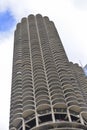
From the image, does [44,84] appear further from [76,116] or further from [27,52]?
[27,52]

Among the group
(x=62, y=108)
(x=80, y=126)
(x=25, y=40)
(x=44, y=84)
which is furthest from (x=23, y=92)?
(x=25, y=40)

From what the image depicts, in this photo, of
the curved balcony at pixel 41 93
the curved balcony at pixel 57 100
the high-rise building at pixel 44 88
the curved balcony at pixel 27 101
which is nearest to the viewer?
the high-rise building at pixel 44 88

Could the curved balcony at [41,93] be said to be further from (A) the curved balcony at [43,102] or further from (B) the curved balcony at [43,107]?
(B) the curved balcony at [43,107]

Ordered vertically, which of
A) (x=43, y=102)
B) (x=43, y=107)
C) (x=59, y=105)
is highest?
(x=43, y=102)

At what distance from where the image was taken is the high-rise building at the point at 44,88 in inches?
3467

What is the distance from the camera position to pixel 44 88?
323 ft

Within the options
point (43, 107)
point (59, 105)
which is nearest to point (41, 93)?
point (43, 107)

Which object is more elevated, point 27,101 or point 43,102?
point 27,101

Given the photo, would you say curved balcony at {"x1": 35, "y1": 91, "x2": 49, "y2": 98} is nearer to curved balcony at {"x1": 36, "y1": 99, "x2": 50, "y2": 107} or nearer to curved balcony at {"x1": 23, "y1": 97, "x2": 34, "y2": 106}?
curved balcony at {"x1": 23, "y1": 97, "x2": 34, "y2": 106}

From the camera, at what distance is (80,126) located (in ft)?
271

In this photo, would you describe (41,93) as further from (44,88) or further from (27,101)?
(27,101)

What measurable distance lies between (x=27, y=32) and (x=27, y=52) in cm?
1828

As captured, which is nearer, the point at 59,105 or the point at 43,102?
the point at 59,105

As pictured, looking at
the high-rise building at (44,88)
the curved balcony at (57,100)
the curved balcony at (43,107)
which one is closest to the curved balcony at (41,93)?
the high-rise building at (44,88)
